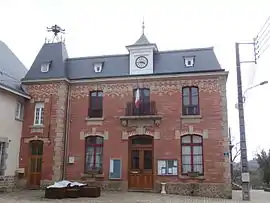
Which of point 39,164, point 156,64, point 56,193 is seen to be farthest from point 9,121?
point 156,64

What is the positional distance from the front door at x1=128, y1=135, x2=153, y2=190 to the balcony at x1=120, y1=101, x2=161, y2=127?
81 cm

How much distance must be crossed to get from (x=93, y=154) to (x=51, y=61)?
6.38m

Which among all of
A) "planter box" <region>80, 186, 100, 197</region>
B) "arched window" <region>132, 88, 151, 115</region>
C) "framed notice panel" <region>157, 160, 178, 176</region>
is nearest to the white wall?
"planter box" <region>80, 186, 100, 197</region>

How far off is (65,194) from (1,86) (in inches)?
256

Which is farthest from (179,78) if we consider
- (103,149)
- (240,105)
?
(103,149)

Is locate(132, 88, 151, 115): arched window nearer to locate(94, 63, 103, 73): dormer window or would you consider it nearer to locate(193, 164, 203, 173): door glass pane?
locate(94, 63, 103, 73): dormer window

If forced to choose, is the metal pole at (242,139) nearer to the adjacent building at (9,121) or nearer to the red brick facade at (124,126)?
the red brick facade at (124,126)

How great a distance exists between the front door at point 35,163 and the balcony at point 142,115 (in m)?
4.98

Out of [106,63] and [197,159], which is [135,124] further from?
[106,63]

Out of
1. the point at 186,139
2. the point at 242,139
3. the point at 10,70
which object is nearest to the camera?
the point at 242,139

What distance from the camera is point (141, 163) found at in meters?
18.4

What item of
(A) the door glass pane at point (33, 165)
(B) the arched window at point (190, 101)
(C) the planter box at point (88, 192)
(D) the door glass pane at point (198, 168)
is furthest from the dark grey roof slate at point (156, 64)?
(C) the planter box at point (88, 192)

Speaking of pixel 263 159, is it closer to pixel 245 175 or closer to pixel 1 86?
pixel 245 175

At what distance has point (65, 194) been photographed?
15203 millimetres
